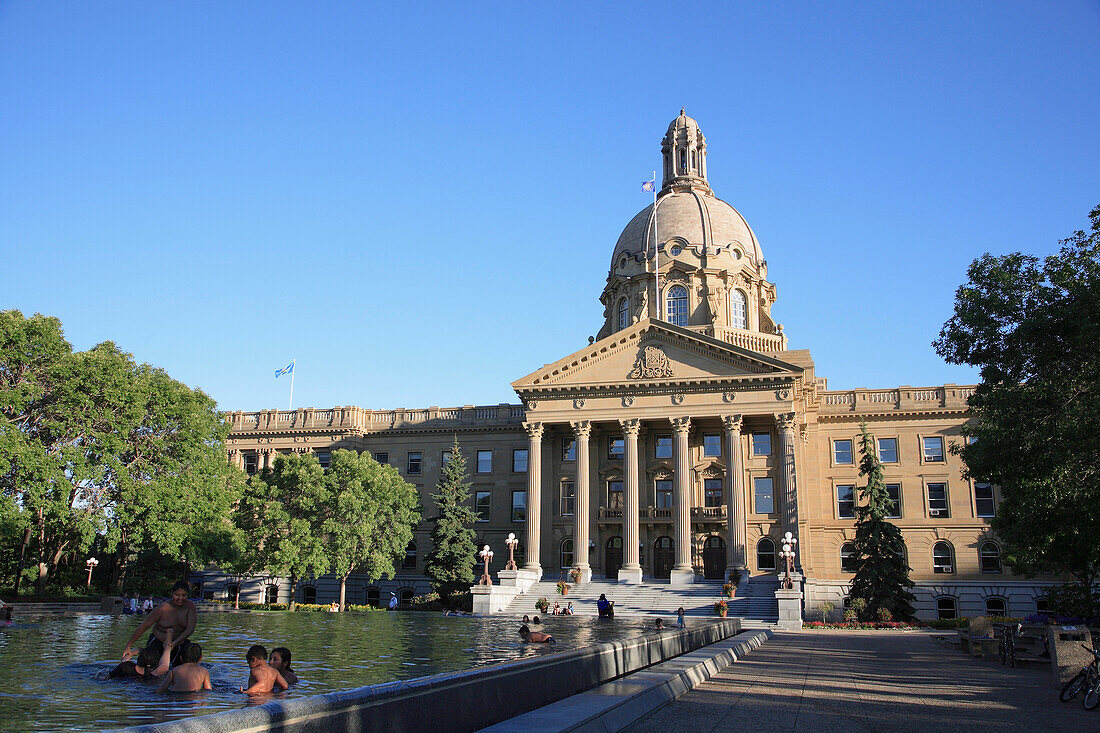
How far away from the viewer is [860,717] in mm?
12281

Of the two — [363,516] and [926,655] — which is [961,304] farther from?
[363,516]

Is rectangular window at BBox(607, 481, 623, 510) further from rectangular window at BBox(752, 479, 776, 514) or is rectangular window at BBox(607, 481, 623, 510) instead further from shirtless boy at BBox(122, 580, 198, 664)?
shirtless boy at BBox(122, 580, 198, 664)

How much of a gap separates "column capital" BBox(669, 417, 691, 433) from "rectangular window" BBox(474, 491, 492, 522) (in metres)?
16.0

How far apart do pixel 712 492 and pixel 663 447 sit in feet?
13.8

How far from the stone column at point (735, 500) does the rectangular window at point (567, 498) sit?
1058 centimetres

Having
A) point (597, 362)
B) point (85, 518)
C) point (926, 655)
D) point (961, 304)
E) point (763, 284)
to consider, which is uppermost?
point (763, 284)

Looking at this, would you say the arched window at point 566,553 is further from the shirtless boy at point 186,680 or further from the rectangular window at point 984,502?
the shirtless boy at point 186,680

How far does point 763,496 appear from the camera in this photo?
5491 cm

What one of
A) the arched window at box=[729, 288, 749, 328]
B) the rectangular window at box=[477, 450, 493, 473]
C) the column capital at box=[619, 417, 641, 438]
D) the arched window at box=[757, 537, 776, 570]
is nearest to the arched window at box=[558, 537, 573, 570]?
the column capital at box=[619, 417, 641, 438]

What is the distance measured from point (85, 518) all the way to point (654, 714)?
35576 millimetres

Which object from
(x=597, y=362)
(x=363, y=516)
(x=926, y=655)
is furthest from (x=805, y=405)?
(x=926, y=655)

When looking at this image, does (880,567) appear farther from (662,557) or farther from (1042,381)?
(1042,381)

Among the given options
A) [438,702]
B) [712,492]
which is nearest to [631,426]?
[712,492]

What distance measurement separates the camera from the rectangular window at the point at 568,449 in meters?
58.8
